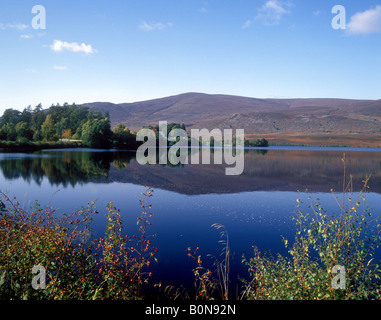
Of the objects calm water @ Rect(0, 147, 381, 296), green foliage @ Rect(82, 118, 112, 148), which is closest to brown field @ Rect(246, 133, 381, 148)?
green foliage @ Rect(82, 118, 112, 148)

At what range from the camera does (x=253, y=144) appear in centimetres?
11575

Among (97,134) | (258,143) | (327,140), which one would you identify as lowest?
(258,143)

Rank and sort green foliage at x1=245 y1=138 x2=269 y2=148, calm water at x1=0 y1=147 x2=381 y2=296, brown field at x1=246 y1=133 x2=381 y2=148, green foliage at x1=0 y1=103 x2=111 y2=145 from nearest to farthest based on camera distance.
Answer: calm water at x1=0 y1=147 x2=381 y2=296
green foliage at x1=0 y1=103 x2=111 y2=145
brown field at x1=246 y1=133 x2=381 y2=148
green foliage at x1=245 y1=138 x2=269 y2=148

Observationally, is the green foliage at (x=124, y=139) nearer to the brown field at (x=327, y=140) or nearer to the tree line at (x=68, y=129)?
the tree line at (x=68, y=129)

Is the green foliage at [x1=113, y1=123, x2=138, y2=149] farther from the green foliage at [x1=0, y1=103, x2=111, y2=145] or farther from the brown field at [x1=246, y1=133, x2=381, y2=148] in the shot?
the brown field at [x1=246, y1=133, x2=381, y2=148]

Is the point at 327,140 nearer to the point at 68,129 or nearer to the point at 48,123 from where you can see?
the point at 68,129

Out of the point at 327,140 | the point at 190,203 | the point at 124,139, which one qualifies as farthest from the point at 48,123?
the point at 327,140

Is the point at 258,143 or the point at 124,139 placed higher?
the point at 124,139

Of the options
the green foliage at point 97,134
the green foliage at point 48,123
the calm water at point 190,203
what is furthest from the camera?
the green foliage at point 97,134

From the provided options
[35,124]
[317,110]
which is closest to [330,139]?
[317,110]

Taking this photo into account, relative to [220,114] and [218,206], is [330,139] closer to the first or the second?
[220,114]

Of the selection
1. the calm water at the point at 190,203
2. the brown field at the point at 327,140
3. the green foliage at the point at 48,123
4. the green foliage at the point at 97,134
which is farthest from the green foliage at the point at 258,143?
the calm water at the point at 190,203
